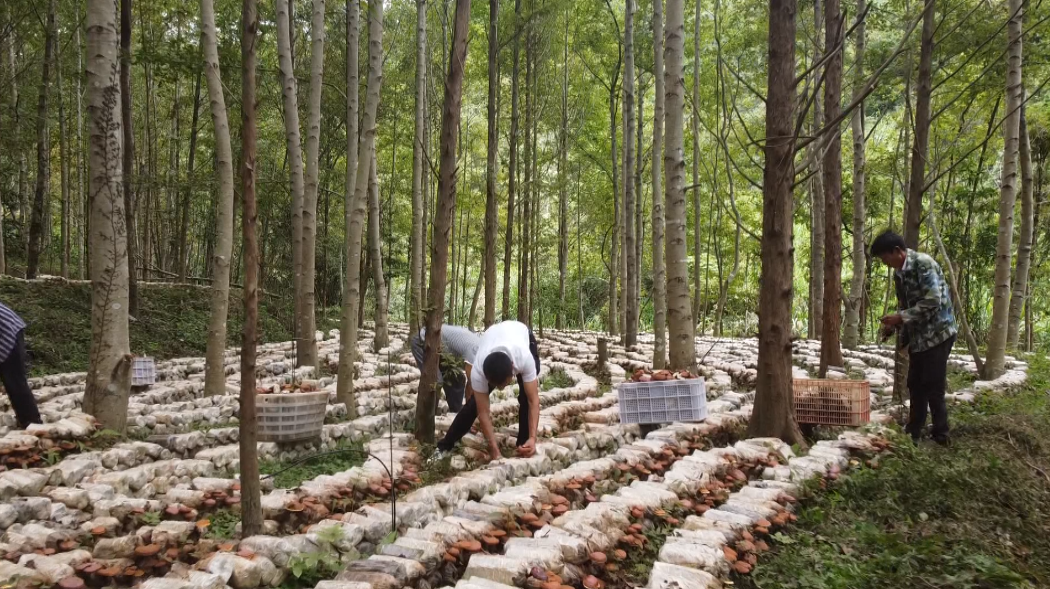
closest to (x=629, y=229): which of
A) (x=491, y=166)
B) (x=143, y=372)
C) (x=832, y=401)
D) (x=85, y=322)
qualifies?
(x=491, y=166)

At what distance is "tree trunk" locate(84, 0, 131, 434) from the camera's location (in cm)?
461

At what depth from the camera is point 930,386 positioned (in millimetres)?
4121

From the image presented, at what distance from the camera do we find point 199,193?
12.1 meters

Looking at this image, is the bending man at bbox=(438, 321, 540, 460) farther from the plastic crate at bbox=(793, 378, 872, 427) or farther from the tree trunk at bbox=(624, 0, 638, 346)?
the tree trunk at bbox=(624, 0, 638, 346)

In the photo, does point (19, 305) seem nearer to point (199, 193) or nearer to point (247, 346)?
point (199, 193)

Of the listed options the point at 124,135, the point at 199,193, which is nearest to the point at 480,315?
the point at 199,193

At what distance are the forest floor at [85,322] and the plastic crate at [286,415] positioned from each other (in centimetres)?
324

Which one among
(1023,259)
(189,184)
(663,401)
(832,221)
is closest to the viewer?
(663,401)

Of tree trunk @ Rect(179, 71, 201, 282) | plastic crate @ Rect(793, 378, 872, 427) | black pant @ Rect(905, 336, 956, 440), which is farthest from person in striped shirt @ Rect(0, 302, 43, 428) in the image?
black pant @ Rect(905, 336, 956, 440)

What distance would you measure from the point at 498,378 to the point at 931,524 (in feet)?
7.66

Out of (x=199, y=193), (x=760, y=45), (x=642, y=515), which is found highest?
(x=760, y=45)

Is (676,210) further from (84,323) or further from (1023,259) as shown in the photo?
(84,323)

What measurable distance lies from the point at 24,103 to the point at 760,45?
14.4 m

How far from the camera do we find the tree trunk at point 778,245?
4.28m
